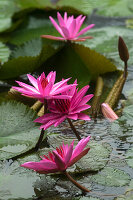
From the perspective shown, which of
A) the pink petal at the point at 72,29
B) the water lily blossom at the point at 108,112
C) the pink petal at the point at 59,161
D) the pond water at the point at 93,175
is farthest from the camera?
the pink petal at the point at 72,29

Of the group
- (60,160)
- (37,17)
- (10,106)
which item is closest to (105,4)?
(37,17)

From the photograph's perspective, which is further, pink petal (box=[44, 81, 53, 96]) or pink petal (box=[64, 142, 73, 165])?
pink petal (box=[44, 81, 53, 96])

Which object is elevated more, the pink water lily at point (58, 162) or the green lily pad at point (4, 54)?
the green lily pad at point (4, 54)

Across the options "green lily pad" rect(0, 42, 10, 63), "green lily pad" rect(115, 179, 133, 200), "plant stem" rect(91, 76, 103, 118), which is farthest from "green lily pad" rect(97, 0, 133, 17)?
"green lily pad" rect(115, 179, 133, 200)

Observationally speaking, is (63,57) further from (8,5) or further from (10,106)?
(8,5)

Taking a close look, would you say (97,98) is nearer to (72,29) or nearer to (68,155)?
(72,29)

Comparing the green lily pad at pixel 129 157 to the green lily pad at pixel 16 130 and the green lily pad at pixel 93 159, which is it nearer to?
the green lily pad at pixel 93 159

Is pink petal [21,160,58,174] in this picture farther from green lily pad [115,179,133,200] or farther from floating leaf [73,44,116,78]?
floating leaf [73,44,116,78]

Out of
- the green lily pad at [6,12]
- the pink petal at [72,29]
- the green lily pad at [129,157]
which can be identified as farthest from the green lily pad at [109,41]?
the green lily pad at [129,157]
